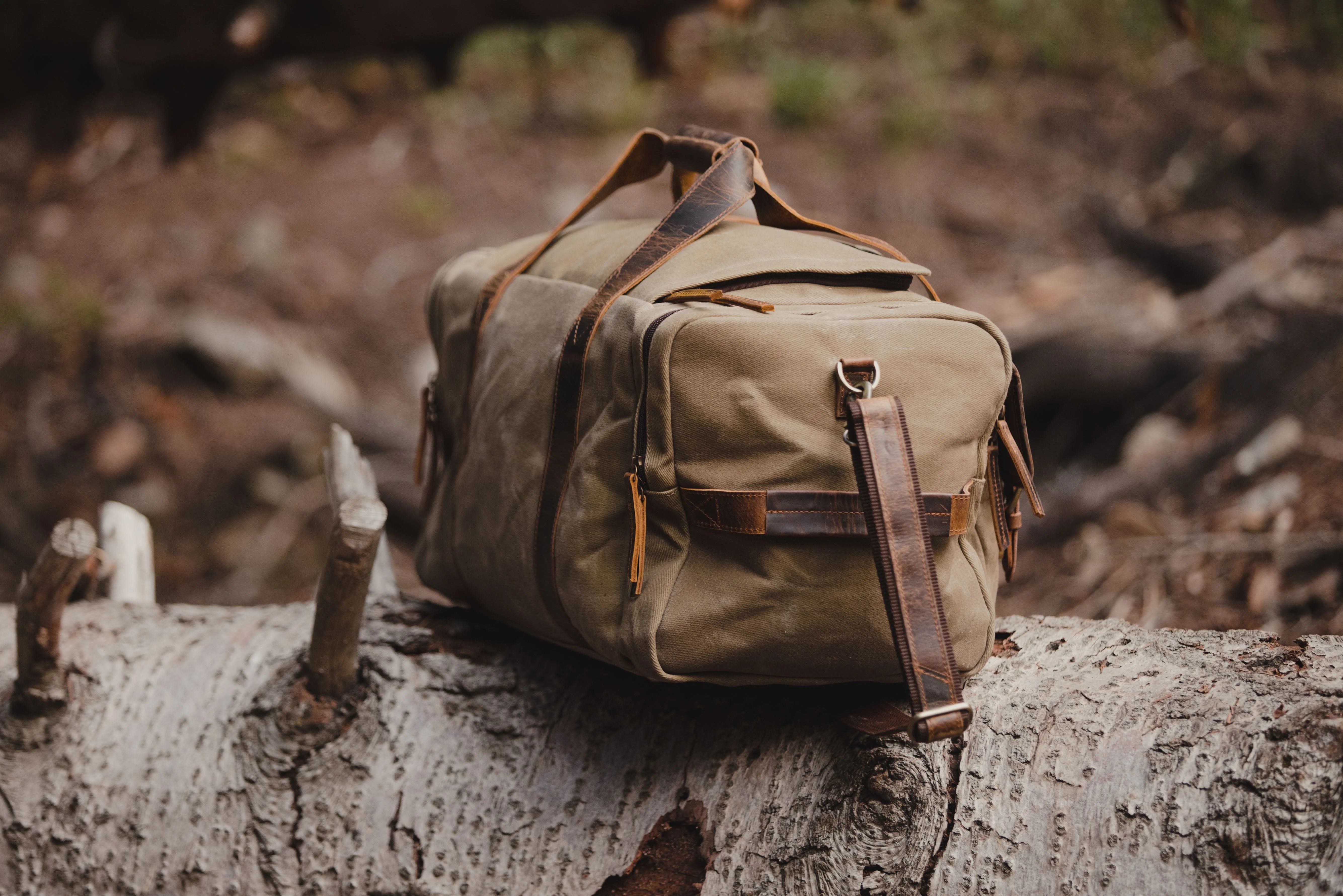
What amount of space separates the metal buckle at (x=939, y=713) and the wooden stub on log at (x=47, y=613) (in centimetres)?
121

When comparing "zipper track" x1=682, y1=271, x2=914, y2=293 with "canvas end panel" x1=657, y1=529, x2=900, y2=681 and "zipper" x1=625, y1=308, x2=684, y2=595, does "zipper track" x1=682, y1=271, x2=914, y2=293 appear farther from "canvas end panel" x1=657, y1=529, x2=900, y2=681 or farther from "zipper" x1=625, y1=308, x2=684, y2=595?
"canvas end panel" x1=657, y1=529, x2=900, y2=681

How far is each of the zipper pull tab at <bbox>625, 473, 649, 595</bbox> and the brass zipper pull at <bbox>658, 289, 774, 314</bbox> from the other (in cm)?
22

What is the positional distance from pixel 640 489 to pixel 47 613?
39.6 inches

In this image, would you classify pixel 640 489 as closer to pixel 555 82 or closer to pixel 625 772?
pixel 625 772

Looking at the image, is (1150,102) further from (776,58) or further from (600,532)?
(600,532)

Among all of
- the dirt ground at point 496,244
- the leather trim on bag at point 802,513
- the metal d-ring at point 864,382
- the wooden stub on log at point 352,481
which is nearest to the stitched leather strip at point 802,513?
the leather trim on bag at point 802,513

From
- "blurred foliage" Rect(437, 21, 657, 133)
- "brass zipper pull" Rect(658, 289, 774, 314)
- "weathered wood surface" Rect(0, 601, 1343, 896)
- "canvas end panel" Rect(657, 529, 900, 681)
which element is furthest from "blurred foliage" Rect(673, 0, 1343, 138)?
"canvas end panel" Rect(657, 529, 900, 681)

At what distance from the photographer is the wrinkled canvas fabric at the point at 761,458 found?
3.33 ft

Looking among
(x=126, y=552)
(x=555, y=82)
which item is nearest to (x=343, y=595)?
(x=126, y=552)

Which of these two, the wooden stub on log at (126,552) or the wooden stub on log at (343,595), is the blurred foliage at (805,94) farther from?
the wooden stub on log at (343,595)

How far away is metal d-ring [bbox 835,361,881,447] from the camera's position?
980mm

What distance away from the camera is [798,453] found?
101 centimetres

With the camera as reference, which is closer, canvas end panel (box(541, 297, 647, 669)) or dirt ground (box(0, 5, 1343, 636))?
canvas end panel (box(541, 297, 647, 669))

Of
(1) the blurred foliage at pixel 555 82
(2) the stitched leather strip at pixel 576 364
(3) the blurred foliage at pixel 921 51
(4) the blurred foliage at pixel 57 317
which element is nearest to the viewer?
(2) the stitched leather strip at pixel 576 364
